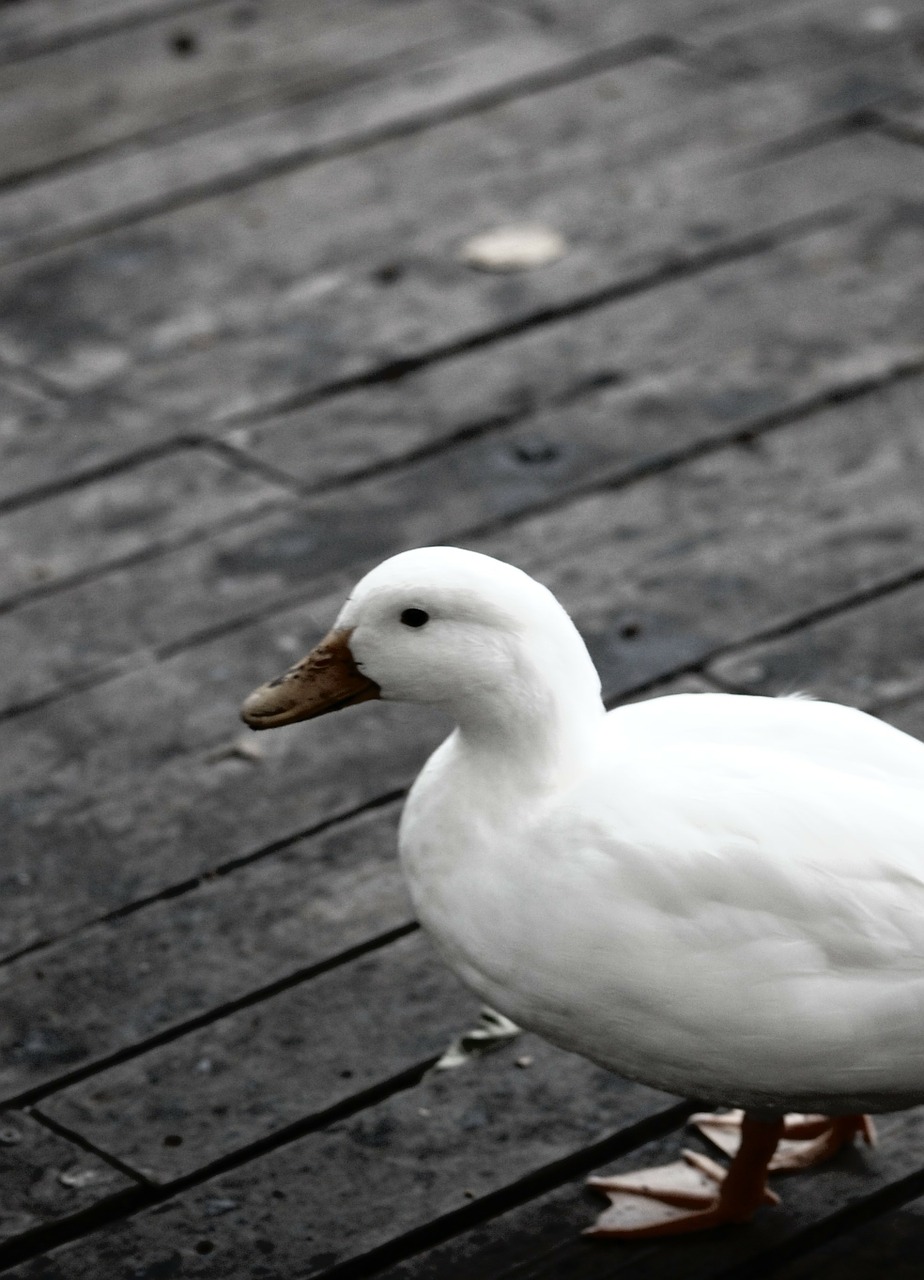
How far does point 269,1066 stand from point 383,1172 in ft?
0.68

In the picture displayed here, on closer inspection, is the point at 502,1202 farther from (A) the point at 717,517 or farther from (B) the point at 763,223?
(B) the point at 763,223

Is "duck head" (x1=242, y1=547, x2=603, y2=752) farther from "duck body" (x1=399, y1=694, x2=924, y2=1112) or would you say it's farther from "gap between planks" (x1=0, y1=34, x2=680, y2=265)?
"gap between planks" (x1=0, y1=34, x2=680, y2=265)

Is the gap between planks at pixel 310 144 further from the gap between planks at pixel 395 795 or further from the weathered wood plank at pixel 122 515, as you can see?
the gap between planks at pixel 395 795

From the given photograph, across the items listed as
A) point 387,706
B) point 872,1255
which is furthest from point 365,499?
point 872,1255

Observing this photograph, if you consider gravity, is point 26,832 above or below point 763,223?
below

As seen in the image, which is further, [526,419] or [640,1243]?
[526,419]

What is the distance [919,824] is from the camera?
1874mm

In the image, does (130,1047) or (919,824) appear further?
(130,1047)

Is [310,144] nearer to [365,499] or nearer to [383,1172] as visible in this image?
[365,499]

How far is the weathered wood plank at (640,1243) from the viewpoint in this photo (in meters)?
2.05

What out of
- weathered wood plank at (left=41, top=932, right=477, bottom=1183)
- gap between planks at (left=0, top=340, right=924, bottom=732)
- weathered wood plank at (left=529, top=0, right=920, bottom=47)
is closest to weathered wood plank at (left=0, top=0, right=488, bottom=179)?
weathered wood plank at (left=529, top=0, right=920, bottom=47)

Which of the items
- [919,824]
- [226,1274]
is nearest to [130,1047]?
[226,1274]

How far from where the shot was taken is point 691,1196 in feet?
6.93

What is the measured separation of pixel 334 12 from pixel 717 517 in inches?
84.6
